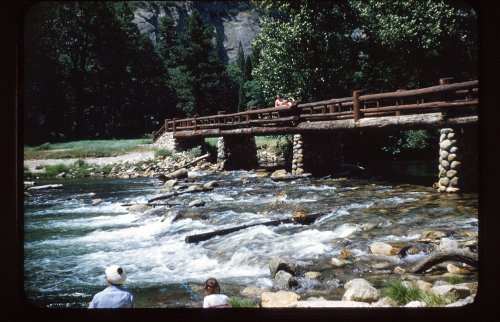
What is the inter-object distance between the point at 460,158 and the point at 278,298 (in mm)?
7122

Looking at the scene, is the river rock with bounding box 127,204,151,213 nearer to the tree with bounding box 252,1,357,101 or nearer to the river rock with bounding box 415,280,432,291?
the river rock with bounding box 415,280,432,291

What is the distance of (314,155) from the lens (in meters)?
15.8

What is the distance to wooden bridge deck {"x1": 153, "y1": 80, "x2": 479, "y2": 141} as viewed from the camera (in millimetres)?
9087

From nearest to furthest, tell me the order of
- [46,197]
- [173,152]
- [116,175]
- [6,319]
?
1. [6,319]
2. [46,197]
3. [116,175]
4. [173,152]

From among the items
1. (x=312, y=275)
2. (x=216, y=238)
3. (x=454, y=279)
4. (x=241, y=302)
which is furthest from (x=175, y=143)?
(x=454, y=279)

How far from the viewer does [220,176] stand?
55.3 ft

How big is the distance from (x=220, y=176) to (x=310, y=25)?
344 inches

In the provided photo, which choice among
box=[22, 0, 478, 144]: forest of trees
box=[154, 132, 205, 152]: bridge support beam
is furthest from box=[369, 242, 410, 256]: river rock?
box=[154, 132, 205, 152]: bridge support beam

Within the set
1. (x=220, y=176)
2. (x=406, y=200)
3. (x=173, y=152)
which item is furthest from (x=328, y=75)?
(x=406, y=200)

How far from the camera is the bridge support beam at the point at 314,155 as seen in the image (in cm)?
1573

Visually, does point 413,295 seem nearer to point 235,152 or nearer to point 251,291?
point 251,291

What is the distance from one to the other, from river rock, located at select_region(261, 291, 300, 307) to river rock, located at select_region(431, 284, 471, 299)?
1.51 meters

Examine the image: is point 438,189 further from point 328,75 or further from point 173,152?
point 173,152

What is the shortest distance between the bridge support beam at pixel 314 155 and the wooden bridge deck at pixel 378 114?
768mm
